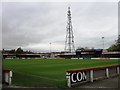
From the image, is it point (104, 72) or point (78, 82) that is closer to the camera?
point (78, 82)

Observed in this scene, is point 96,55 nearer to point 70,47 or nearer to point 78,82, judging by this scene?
point 70,47

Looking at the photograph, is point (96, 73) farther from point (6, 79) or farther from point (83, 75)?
point (6, 79)

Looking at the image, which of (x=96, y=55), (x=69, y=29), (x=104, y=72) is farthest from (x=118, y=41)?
(x=104, y=72)

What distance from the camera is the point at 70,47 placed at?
399ft

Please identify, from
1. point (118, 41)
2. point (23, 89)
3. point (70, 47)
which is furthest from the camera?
point (70, 47)

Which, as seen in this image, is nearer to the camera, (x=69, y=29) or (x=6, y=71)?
(x=6, y=71)

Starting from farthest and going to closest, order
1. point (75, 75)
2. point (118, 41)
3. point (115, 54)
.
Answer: point (115, 54), point (118, 41), point (75, 75)

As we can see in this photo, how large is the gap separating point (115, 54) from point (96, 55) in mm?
12080

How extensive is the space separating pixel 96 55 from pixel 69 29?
18.5 metres

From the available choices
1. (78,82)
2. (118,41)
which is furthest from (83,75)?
(118,41)

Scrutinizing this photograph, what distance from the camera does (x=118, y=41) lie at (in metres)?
94.8

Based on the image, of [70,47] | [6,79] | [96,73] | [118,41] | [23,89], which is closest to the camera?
[23,89]

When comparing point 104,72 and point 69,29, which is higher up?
point 69,29

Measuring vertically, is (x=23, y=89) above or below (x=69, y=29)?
below
